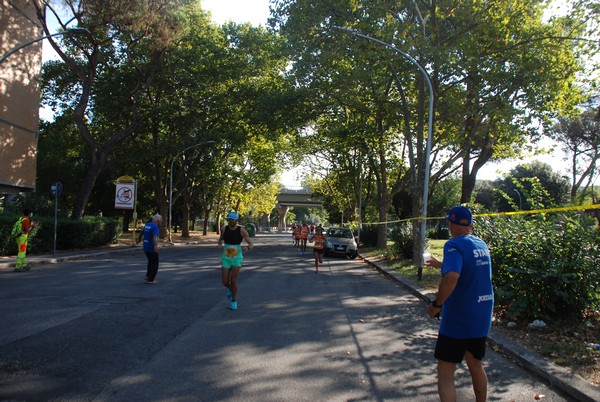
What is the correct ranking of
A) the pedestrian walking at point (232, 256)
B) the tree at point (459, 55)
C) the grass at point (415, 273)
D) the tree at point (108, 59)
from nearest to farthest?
the pedestrian walking at point (232, 256) < the grass at point (415, 273) < the tree at point (459, 55) < the tree at point (108, 59)

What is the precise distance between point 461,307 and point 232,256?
18.4 feet

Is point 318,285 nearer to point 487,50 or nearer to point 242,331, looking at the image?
point 242,331

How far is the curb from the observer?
4632 millimetres

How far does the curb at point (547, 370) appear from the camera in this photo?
4.63 m

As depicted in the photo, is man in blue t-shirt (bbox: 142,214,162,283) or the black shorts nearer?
the black shorts

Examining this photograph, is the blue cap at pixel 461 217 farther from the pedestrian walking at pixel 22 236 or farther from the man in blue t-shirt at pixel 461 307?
the pedestrian walking at pixel 22 236

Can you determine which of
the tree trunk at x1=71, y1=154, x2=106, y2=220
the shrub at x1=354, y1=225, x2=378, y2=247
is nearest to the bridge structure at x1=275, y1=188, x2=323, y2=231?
the shrub at x1=354, y1=225, x2=378, y2=247

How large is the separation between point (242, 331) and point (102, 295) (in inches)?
159

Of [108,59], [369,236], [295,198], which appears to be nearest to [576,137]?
[369,236]

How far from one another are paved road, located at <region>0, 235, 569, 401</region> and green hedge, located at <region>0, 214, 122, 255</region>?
731 cm

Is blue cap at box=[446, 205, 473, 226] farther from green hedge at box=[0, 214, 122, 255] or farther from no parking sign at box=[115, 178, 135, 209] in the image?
no parking sign at box=[115, 178, 135, 209]

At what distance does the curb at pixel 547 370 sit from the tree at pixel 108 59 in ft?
59.5

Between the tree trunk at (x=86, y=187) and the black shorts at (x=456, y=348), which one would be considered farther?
the tree trunk at (x=86, y=187)

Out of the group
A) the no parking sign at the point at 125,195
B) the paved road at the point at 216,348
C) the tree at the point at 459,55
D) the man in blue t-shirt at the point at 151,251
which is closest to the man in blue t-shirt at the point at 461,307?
the paved road at the point at 216,348
